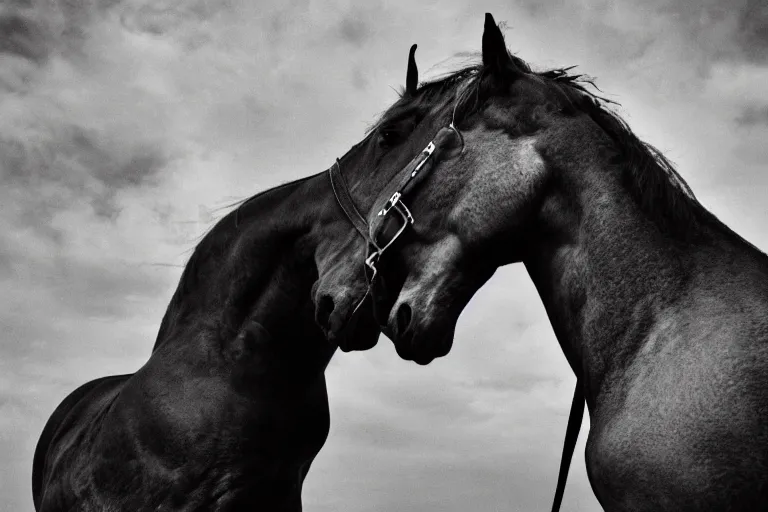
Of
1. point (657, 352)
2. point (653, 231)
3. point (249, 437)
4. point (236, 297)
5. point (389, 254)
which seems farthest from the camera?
point (236, 297)

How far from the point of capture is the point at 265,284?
484 cm

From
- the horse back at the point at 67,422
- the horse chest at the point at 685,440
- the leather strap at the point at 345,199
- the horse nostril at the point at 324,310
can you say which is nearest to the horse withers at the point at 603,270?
the horse chest at the point at 685,440

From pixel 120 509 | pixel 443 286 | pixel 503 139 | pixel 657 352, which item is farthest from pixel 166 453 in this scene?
pixel 657 352

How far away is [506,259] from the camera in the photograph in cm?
357

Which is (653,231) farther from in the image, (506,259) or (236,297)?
(236,297)

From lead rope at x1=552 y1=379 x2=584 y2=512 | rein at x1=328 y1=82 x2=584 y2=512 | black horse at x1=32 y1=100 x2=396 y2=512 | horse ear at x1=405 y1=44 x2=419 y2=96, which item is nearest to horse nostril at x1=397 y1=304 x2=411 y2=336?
rein at x1=328 y1=82 x2=584 y2=512

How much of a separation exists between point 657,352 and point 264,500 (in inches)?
102

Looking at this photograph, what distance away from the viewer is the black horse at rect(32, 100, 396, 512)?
446 cm

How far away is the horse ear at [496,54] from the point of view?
12.4 ft

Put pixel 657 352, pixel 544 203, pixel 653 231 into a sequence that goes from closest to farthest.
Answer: pixel 657 352 → pixel 653 231 → pixel 544 203

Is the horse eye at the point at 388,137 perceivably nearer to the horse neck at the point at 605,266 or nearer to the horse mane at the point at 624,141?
the horse mane at the point at 624,141

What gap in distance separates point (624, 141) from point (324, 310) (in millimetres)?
1648

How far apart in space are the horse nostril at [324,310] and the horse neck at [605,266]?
1158 mm

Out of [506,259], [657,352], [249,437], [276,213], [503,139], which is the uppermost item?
[276,213]
